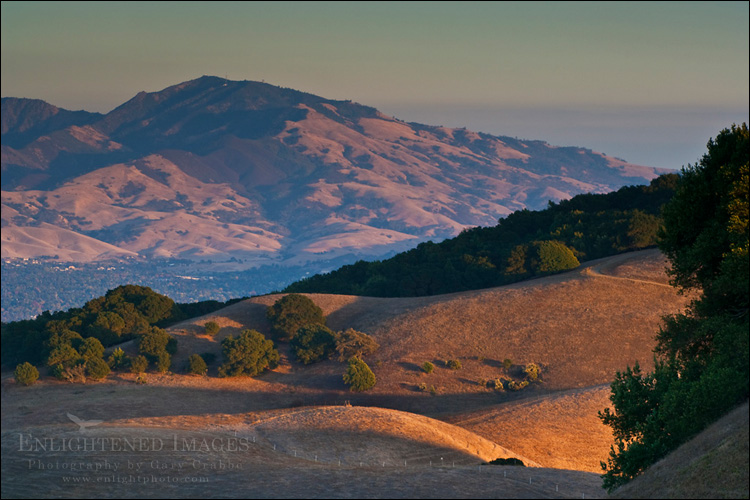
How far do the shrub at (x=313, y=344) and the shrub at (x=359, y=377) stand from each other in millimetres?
6683

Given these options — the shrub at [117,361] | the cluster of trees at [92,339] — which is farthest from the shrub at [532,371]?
the shrub at [117,361]

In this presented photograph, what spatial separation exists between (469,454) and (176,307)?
1879 inches

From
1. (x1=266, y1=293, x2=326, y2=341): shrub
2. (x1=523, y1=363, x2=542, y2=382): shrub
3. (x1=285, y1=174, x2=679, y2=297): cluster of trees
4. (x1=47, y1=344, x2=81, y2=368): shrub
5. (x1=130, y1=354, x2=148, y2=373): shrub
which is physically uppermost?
(x1=285, y1=174, x2=679, y2=297): cluster of trees

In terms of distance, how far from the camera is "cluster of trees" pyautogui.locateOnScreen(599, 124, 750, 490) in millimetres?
27484

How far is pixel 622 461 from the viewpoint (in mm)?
29859

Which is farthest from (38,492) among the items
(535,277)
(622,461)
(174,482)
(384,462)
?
(535,277)

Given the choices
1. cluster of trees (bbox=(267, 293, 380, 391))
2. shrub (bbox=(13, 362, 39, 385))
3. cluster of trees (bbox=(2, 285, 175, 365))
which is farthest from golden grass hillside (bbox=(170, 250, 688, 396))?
shrub (bbox=(13, 362, 39, 385))

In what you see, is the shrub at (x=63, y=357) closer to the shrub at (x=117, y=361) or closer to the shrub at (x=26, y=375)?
the shrub at (x=117, y=361)

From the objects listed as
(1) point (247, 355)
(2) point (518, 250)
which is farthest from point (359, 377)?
(2) point (518, 250)

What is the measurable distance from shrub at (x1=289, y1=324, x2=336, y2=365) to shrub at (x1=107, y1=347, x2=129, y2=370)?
1497 centimetres

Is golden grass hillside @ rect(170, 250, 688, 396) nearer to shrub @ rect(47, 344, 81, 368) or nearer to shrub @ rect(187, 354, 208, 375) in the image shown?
shrub @ rect(187, 354, 208, 375)

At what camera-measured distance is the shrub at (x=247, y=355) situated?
211ft

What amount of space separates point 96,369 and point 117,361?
3360 millimetres

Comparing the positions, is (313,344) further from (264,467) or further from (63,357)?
(264,467)
